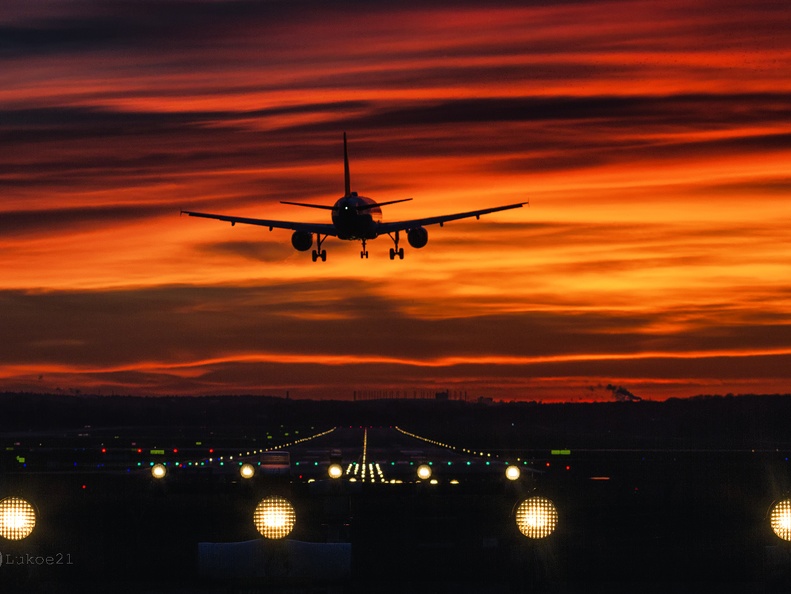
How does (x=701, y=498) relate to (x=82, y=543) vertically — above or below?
above

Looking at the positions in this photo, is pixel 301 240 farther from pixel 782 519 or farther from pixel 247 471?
pixel 782 519

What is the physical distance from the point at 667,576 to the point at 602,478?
4651 cm

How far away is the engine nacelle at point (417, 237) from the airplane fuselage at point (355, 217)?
3118 mm

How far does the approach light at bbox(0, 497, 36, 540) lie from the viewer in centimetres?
1560

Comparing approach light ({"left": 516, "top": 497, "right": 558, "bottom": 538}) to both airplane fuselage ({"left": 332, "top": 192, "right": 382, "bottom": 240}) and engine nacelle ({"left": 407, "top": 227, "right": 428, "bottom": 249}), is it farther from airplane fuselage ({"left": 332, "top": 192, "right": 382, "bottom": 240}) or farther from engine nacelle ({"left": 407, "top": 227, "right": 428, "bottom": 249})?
engine nacelle ({"left": 407, "top": 227, "right": 428, "bottom": 249})

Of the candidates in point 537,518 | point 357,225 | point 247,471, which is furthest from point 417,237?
point 537,518

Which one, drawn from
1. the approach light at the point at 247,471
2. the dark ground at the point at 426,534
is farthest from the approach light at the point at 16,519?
the approach light at the point at 247,471

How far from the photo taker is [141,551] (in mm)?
44688

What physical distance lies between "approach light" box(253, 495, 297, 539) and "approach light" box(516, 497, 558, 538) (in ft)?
9.48

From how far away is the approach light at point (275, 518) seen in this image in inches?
590

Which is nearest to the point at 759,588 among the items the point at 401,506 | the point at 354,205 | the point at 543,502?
the point at 543,502

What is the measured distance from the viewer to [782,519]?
52.5 ft

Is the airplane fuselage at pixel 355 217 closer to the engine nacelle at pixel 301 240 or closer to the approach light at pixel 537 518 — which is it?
the engine nacelle at pixel 301 240

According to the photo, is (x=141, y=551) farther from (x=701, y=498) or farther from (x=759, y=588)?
(x=701, y=498)
